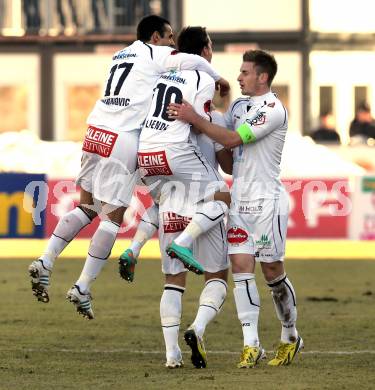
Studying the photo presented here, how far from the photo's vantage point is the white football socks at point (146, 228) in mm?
10951

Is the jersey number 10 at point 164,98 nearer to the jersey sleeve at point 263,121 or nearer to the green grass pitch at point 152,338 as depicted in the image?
the jersey sleeve at point 263,121

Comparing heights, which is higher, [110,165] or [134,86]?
[134,86]

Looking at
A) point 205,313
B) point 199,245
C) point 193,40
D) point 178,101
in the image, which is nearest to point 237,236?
point 199,245

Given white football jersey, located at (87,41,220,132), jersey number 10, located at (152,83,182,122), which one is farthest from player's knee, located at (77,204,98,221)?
jersey number 10, located at (152,83,182,122)

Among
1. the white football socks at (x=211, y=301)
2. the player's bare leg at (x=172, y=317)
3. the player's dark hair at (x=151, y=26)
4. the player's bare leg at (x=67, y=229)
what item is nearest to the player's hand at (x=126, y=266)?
the player's bare leg at (x=172, y=317)

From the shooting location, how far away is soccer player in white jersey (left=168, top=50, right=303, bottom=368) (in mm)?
10148

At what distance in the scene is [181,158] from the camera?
10.3 meters

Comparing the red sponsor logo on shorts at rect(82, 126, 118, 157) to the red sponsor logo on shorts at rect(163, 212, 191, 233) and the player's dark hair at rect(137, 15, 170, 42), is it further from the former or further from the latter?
the red sponsor logo on shorts at rect(163, 212, 191, 233)

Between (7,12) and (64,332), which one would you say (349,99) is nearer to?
(7,12)

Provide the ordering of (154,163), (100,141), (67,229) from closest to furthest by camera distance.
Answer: (154,163) < (100,141) < (67,229)

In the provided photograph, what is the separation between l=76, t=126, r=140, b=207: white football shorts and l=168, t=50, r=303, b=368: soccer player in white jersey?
0.81 m

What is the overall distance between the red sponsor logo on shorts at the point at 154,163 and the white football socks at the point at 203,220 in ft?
→ 1.21

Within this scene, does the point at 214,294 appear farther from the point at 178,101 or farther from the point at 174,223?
the point at 178,101

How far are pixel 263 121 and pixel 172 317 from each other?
1527 millimetres
